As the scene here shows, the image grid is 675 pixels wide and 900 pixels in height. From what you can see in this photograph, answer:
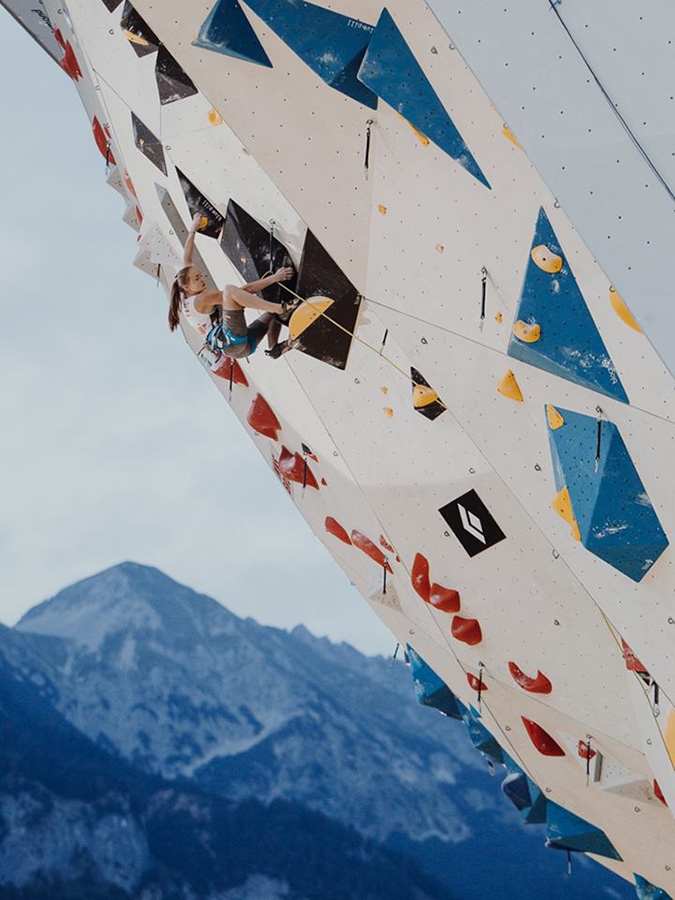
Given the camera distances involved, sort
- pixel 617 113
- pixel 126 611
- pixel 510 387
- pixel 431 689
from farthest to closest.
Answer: pixel 126 611, pixel 431 689, pixel 510 387, pixel 617 113

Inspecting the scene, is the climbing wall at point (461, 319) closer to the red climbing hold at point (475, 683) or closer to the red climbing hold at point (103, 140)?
the red climbing hold at point (475, 683)

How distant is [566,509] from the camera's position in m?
3.18

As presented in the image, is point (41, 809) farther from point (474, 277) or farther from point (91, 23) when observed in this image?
point (474, 277)

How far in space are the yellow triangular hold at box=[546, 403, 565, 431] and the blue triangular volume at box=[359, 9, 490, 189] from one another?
2.01 ft

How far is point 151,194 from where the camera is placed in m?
5.30

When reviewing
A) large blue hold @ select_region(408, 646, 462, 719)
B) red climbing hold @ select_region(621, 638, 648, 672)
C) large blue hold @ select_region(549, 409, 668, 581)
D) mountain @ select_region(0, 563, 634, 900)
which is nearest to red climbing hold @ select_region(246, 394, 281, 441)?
large blue hold @ select_region(408, 646, 462, 719)

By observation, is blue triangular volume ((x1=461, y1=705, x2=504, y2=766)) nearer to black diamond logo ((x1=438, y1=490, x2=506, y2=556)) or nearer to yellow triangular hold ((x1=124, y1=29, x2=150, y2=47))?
black diamond logo ((x1=438, y1=490, x2=506, y2=556))

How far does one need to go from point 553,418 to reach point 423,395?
0.98m

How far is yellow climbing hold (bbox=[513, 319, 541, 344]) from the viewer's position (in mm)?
2990

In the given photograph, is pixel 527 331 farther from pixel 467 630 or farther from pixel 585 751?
pixel 585 751

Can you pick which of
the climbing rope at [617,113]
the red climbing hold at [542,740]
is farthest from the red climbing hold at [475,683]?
the climbing rope at [617,113]

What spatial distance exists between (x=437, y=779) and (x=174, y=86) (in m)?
9.58

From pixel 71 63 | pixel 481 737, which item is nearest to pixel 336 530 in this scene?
pixel 481 737

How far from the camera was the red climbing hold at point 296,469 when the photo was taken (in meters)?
5.62
